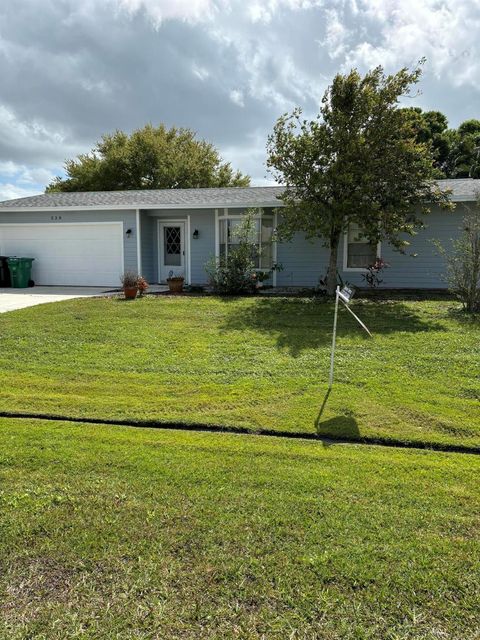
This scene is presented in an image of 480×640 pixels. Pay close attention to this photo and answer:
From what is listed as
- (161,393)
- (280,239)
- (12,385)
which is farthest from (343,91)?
(12,385)

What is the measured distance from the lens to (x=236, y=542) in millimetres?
2547

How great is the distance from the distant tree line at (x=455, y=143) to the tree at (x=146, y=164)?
14.8 m

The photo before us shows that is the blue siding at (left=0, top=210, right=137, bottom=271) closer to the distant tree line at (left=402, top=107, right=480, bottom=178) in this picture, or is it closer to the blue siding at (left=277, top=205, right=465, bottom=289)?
the blue siding at (left=277, top=205, right=465, bottom=289)

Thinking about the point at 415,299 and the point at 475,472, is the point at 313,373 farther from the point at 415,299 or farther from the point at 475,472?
the point at 415,299

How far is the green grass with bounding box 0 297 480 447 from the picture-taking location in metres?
4.46

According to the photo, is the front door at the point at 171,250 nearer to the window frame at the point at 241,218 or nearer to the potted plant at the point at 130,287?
the window frame at the point at 241,218

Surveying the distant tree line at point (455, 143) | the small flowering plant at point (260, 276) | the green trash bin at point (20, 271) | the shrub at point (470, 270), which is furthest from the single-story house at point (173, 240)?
the distant tree line at point (455, 143)

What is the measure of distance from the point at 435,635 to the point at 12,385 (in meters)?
5.01

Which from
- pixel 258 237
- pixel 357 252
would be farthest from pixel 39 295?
pixel 357 252

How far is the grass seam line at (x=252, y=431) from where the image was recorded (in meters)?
3.84

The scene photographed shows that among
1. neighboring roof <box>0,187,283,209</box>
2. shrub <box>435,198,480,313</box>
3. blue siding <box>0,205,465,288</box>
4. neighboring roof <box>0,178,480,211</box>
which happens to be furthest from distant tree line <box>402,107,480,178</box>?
shrub <box>435,198,480,313</box>

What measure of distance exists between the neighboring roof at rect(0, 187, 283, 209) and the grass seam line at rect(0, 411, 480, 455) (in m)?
9.47

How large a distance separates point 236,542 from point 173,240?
13.2 m

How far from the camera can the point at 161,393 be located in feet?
17.0
